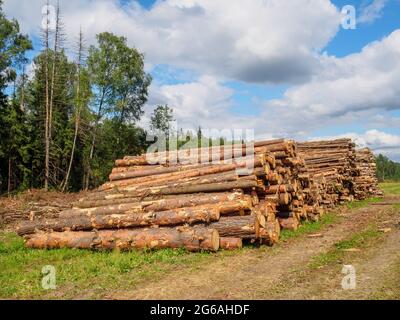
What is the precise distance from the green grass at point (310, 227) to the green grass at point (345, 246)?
1.51 m

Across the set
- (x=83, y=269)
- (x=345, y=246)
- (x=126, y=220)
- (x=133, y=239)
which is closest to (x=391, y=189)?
(x=345, y=246)

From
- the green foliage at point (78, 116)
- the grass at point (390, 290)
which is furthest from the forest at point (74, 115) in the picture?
the grass at point (390, 290)

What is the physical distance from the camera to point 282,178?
13.6 metres

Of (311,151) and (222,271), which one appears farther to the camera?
(311,151)

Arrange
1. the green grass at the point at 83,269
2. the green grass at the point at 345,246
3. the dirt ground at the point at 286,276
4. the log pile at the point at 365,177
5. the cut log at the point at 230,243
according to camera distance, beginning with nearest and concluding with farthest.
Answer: the dirt ground at the point at 286,276, the green grass at the point at 83,269, the green grass at the point at 345,246, the cut log at the point at 230,243, the log pile at the point at 365,177

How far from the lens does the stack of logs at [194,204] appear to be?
33.3ft

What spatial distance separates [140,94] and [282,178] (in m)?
→ 33.3

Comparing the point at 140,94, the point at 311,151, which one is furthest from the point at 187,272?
the point at 140,94

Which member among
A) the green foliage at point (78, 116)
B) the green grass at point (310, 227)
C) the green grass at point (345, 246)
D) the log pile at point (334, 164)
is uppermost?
the green foliage at point (78, 116)

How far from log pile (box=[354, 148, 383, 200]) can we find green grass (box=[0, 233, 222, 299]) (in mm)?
18060

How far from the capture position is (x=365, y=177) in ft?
84.3

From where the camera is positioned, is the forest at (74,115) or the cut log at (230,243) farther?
the forest at (74,115)

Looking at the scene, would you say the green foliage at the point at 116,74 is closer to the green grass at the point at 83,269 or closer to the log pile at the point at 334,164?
the log pile at the point at 334,164
